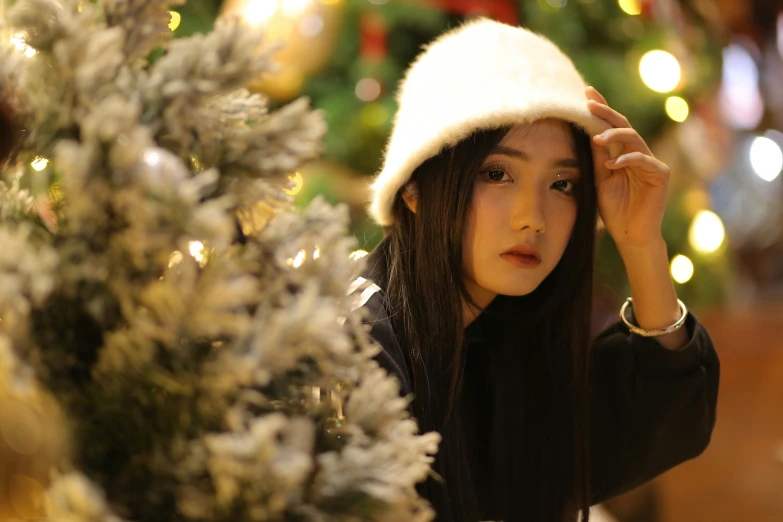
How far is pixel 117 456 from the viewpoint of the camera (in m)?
0.48

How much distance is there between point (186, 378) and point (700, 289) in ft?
4.73

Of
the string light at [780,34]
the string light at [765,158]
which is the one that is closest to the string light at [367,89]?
the string light at [765,158]

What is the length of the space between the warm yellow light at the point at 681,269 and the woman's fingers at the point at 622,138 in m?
0.75

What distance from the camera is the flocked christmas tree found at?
17.5 inches

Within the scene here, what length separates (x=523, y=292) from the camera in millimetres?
931

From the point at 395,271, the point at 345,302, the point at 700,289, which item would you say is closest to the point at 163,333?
the point at 345,302

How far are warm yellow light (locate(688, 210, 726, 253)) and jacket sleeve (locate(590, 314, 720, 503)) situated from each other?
0.68 meters

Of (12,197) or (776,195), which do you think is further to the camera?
(776,195)

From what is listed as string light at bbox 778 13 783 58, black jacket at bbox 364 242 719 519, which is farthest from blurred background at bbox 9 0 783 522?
string light at bbox 778 13 783 58

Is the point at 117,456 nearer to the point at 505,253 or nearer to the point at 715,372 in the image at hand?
the point at 505,253

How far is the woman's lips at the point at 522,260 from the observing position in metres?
0.92

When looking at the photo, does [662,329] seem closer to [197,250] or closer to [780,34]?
[197,250]

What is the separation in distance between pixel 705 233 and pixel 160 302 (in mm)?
1483

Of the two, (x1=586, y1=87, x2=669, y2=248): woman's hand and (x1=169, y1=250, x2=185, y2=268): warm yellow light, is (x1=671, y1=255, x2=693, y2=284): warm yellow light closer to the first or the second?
(x1=586, y1=87, x2=669, y2=248): woman's hand
